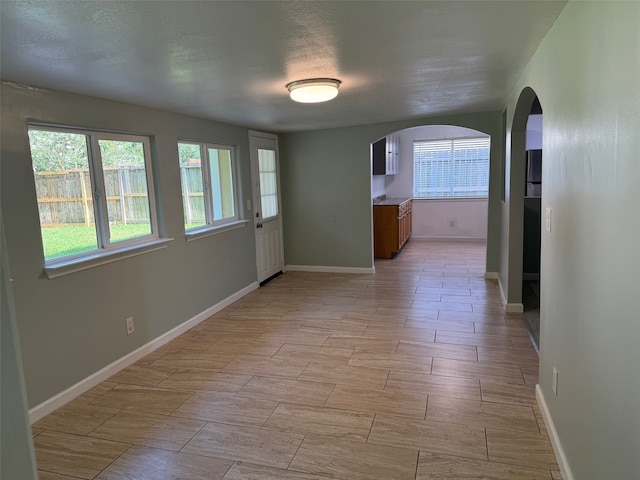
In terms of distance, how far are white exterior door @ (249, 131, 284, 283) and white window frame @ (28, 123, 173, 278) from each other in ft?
6.25

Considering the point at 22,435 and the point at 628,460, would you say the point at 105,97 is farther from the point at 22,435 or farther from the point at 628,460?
the point at 628,460

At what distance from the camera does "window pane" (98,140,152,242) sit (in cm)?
335

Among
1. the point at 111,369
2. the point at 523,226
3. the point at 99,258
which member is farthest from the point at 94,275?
the point at 523,226

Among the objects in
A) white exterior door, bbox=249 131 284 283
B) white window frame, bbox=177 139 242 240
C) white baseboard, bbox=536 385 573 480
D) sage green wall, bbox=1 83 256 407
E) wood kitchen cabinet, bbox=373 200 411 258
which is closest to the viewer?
white baseboard, bbox=536 385 573 480

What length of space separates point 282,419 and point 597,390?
1710 mm

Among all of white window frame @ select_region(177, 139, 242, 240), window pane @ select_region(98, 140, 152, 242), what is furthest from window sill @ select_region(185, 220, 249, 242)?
window pane @ select_region(98, 140, 152, 242)

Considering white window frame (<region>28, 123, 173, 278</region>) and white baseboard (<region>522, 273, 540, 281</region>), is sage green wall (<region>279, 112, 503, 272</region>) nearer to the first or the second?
white baseboard (<region>522, 273, 540, 281</region>)

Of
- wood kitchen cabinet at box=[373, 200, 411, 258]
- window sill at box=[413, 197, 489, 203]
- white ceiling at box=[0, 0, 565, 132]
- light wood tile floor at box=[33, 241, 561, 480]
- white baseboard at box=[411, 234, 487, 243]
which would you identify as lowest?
light wood tile floor at box=[33, 241, 561, 480]

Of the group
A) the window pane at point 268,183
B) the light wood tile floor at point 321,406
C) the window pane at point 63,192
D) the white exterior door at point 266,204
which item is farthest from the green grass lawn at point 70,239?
the window pane at point 268,183

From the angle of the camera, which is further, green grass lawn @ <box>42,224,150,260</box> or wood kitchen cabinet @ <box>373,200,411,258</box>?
wood kitchen cabinet @ <box>373,200,411,258</box>

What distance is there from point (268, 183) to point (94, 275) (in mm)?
3243

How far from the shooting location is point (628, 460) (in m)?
1.24

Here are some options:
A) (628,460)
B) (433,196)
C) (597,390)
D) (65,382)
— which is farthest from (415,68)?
(433,196)

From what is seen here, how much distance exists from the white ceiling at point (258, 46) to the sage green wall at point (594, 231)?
387 millimetres
